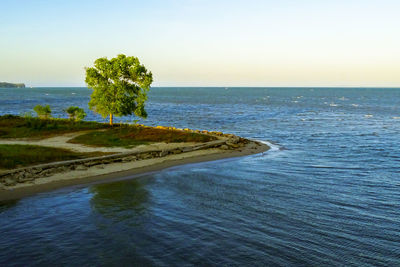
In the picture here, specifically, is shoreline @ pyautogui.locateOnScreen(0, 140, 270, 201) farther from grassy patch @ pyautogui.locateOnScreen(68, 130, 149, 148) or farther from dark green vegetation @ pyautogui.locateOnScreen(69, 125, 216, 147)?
grassy patch @ pyautogui.locateOnScreen(68, 130, 149, 148)

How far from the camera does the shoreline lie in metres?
18.6

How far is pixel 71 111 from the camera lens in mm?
42344

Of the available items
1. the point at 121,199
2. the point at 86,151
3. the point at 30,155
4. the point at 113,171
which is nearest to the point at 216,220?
the point at 121,199

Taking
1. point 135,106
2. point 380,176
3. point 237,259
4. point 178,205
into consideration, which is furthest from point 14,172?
point 380,176

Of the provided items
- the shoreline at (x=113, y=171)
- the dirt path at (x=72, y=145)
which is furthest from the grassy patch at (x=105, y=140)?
the shoreline at (x=113, y=171)

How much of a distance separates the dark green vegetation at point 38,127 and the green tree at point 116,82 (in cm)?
298

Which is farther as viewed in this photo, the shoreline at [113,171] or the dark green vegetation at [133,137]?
the dark green vegetation at [133,137]

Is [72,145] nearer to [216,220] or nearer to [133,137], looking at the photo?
[133,137]

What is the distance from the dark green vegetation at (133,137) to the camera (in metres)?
31.6

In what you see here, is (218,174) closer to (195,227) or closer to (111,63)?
(195,227)

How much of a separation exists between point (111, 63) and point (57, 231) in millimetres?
29480

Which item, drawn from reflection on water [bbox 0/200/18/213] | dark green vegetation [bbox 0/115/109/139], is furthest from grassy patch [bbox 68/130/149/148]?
reflection on water [bbox 0/200/18/213]

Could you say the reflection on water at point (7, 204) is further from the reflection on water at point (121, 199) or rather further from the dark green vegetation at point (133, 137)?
the dark green vegetation at point (133, 137)

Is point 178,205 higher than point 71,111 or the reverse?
the reverse
